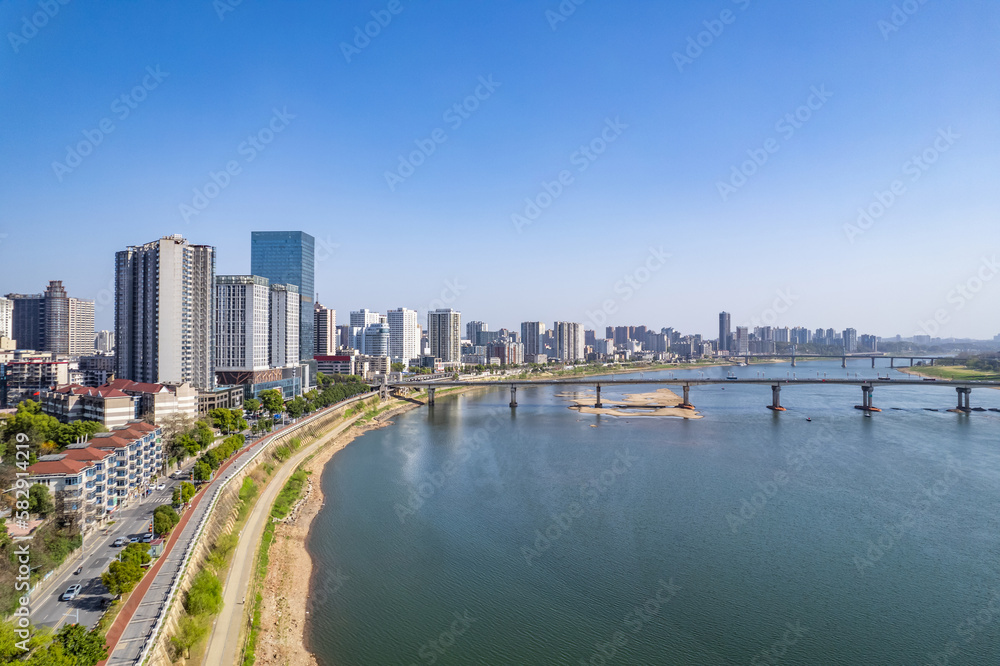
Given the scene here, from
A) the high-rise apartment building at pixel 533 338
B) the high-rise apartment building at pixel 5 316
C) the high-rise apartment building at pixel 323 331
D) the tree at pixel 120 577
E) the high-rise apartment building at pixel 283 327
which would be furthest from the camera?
the high-rise apartment building at pixel 533 338

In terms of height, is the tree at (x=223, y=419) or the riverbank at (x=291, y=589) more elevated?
the tree at (x=223, y=419)

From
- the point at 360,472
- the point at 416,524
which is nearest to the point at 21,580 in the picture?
the point at 416,524

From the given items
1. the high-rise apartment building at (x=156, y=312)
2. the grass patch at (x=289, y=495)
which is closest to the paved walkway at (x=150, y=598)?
the grass patch at (x=289, y=495)

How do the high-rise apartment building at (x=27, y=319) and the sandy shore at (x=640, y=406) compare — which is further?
the high-rise apartment building at (x=27, y=319)

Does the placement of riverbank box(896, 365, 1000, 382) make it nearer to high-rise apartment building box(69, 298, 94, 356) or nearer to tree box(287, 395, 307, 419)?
tree box(287, 395, 307, 419)

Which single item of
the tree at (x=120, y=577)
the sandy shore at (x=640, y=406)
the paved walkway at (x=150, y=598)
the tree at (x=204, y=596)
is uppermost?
the tree at (x=120, y=577)

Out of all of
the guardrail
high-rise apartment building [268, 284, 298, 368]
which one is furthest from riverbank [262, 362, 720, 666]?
high-rise apartment building [268, 284, 298, 368]

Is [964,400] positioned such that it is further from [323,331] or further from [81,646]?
[323,331]

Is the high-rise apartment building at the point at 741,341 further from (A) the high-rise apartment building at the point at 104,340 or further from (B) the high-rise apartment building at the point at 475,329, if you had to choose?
(A) the high-rise apartment building at the point at 104,340
